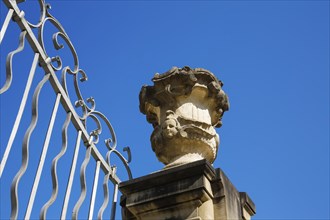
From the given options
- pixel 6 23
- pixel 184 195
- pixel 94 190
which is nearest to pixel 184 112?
pixel 184 195

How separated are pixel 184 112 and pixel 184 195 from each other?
0.78m

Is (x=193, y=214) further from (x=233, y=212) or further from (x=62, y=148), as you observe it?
(x=62, y=148)

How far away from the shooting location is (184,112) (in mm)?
3762

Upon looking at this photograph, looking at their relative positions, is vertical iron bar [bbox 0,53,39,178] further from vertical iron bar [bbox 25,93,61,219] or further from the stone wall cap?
the stone wall cap

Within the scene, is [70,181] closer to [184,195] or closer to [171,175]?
[171,175]

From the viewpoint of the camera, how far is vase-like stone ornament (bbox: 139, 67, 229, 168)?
11.9 ft

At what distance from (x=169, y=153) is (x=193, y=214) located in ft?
2.14

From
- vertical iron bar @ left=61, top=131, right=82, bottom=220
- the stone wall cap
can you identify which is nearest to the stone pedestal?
the stone wall cap

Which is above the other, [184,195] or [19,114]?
[19,114]

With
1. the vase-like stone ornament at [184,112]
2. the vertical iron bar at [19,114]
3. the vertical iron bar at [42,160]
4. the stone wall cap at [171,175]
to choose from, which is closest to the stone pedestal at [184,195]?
the stone wall cap at [171,175]

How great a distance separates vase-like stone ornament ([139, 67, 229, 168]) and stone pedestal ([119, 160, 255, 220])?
0.84ft

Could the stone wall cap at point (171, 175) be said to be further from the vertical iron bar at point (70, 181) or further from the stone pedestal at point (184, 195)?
the vertical iron bar at point (70, 181)

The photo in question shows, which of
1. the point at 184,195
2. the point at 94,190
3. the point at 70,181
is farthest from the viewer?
the point at 94,190

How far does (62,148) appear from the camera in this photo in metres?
3.65
